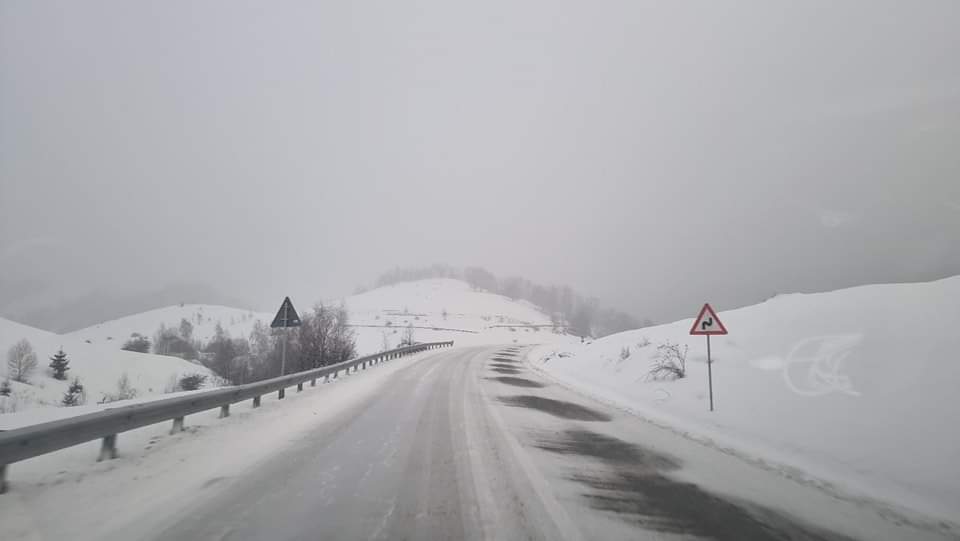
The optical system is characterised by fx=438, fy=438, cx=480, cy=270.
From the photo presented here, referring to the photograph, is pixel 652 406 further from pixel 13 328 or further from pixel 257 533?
pixel 13 328

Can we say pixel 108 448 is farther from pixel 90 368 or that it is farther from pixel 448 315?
pixel 448 315

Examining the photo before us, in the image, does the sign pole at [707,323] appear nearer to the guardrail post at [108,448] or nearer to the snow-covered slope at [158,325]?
the guardrail post at [108,448]

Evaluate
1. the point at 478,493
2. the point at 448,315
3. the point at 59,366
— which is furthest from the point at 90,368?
the point at 448,315

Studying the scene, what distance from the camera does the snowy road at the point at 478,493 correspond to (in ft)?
12.5

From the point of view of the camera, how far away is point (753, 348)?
12219mm

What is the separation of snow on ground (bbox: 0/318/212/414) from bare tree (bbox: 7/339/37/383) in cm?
63

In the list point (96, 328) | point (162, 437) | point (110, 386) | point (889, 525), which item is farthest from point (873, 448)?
point (96, 328)

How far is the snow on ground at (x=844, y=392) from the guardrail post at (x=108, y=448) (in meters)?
9.28

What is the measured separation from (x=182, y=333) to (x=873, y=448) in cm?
16891

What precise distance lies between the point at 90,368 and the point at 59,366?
3072 mm

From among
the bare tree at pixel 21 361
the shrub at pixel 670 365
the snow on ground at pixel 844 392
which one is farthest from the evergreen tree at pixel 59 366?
the shrub at pixel 670 365

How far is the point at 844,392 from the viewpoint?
325 inches

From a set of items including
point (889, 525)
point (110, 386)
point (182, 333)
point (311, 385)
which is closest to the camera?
point (889, 525)

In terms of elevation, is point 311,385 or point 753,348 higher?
point 753,348
